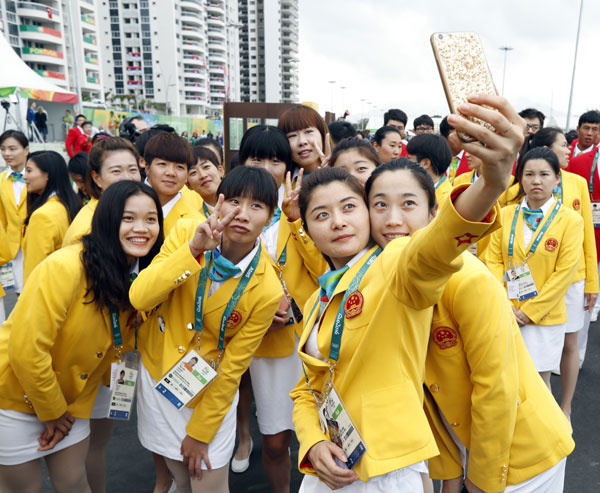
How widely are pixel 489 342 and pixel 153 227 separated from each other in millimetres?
1469

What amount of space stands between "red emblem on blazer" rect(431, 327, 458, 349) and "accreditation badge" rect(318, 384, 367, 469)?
39 cm

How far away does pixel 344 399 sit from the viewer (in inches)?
55.2

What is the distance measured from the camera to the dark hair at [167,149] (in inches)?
118

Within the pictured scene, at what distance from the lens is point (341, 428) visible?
4.60 feet

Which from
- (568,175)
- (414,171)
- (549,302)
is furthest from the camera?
(568,175)

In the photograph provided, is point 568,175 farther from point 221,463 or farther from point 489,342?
point 221,463

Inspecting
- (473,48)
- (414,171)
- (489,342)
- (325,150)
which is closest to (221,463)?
(489,342)

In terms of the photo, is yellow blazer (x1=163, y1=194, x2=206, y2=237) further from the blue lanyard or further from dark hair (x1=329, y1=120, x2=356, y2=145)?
dark hair (x1=329, y1=120, x2=356, y2=145)

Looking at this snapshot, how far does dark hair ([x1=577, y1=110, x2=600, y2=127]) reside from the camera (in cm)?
507

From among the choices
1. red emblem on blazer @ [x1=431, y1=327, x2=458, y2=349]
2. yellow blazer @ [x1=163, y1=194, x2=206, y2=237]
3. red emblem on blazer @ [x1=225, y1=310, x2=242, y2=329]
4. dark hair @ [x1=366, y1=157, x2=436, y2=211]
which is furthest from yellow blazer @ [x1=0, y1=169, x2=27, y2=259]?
red emblem on blazer @ [x1=431, y1=327, x2=458, y2=349]

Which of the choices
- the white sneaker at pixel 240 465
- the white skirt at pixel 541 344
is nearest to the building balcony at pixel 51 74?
the white sneaker at pixel 240 465

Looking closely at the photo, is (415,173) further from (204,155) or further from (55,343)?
(204,155)

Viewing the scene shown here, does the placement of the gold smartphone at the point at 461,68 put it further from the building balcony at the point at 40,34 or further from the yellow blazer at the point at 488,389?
the building balcony at the point at 40,34

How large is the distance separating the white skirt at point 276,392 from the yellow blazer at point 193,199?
1.26 m
